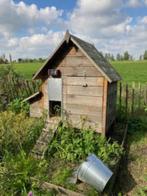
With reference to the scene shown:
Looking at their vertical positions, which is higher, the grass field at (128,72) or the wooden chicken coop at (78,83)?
the grass field at (128,72)

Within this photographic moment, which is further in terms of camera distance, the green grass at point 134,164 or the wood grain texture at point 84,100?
the wood grain texture at point 84,100

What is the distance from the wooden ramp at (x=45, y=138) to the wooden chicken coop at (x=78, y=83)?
380 millimetres

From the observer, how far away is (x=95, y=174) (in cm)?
497

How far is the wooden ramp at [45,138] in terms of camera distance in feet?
20.1

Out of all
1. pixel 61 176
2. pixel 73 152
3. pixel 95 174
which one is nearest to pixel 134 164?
pixel 73 152

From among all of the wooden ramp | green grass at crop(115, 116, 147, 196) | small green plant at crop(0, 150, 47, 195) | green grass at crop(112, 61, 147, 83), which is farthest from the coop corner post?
green grass at crop(112, 61, 147, 83)

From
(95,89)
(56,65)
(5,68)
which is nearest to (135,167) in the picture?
(95,89)

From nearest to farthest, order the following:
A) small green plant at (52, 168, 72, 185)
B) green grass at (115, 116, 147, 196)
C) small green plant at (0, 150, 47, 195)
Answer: small green plant at (0, 150, 47, 195), small green plant at (52, 168, 72, 185), green grass at (115, 116, 147, 196)

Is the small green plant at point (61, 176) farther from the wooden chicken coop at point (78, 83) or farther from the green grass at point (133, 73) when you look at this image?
the green grass at point (133, 73)

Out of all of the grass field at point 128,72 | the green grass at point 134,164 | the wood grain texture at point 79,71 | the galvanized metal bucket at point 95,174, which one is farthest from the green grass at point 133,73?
the galvanized metal bucket at point 95,174

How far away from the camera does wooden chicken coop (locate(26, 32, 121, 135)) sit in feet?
21.6

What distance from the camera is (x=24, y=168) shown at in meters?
5.30

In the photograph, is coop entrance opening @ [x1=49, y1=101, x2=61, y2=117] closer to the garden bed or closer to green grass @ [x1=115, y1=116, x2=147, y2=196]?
the garden bed

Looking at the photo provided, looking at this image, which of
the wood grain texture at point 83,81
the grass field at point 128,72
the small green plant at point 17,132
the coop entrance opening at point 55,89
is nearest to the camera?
the small green plant at point 17,132
